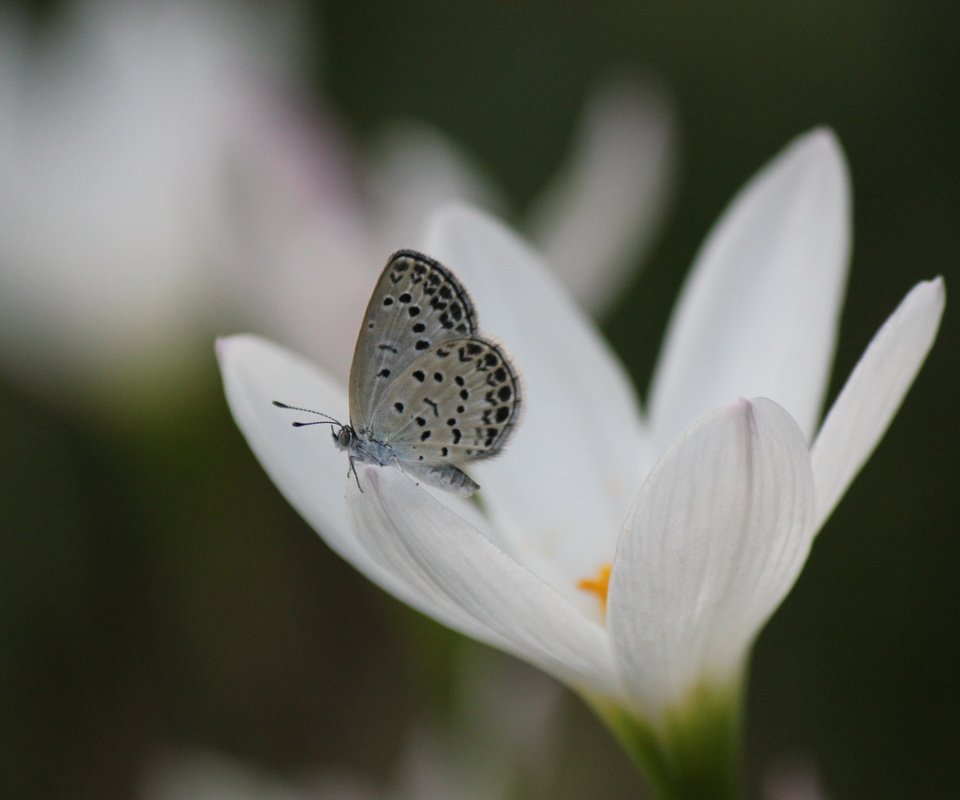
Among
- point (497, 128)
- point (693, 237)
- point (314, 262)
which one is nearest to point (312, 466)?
point (314, 262)

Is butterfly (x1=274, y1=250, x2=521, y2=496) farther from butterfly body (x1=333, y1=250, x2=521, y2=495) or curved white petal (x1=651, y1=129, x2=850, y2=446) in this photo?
curved white petal (x1=651, y1=129, x2=850, y2=446)

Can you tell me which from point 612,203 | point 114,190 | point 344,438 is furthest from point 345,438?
point 114,190

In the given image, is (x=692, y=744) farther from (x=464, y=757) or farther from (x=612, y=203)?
(x=612, y=203)

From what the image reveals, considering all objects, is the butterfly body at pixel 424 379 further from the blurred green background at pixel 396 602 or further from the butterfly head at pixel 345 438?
the blurred green background at pixel 396 602

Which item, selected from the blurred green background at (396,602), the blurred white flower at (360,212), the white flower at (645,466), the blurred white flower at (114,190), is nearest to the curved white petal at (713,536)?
the white flower at (645,466)

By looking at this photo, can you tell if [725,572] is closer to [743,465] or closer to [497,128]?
[743,465]

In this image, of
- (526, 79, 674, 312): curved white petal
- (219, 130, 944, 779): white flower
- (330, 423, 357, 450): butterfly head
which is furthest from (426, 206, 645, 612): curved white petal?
(526, 79, 674, 312): curved white petal
